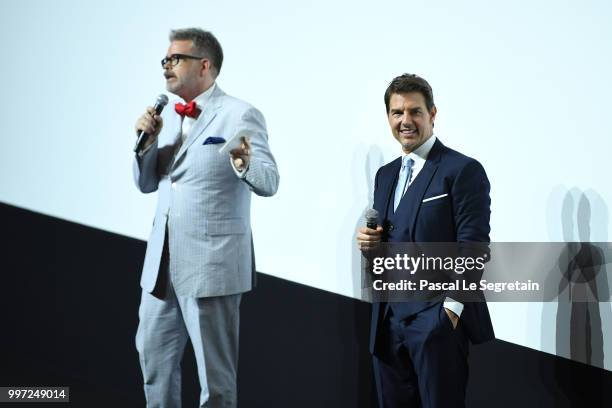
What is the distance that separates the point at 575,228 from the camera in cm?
259

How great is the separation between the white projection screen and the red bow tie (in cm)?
50

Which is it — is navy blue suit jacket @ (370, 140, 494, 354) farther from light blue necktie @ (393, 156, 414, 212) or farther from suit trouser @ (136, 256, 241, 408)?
suit trouser @ (136, 256, 241, 408)

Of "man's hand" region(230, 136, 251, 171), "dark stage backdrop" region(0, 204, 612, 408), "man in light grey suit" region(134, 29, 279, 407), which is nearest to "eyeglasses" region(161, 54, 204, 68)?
"man in light grey suit" region(134, 29, 279, 407)

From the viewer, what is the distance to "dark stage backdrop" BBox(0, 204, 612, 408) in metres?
2.74

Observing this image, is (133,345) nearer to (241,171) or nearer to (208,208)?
(208,208)

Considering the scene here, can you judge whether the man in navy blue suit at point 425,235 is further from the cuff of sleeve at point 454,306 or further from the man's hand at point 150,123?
the man's hand at point 150,123

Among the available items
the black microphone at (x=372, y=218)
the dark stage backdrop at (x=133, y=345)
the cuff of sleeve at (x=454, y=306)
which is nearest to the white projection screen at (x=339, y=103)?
the dark stage backdrop at (x=133, y=345)

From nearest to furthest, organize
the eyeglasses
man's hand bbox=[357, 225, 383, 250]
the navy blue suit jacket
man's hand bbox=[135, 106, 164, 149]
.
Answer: the navy blue suit jacket, man's hand bbox=[357, 225, 383, 250], man's hand bbox=[135, 106, 164, 149], the eyeglasses

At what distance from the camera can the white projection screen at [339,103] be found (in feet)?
8.46

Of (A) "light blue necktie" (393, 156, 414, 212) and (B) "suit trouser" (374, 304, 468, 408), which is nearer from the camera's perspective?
(B) "suit trouser" (374, 304, 468, 408)

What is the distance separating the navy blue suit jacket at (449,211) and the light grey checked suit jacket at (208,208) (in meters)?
0.50

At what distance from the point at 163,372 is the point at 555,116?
168cm

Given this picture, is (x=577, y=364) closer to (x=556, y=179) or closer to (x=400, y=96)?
(x=556, y=179)

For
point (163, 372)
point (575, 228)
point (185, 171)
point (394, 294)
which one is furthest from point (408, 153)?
point (163, 372)
